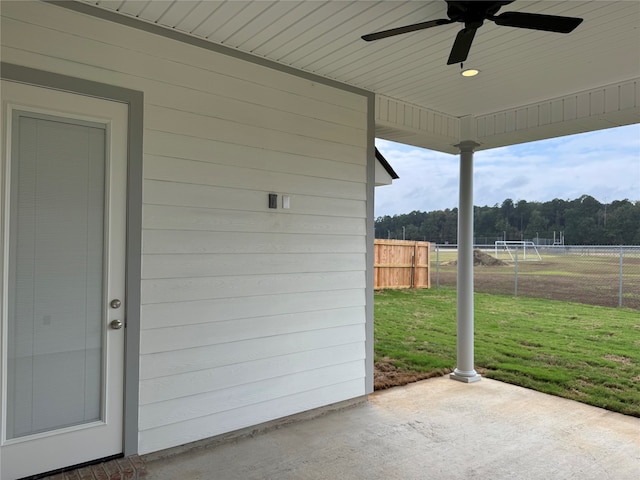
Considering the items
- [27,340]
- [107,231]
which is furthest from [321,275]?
[27,340]

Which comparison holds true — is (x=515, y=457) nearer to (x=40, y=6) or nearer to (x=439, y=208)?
(x=40, y=6)

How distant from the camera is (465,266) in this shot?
4602 mm

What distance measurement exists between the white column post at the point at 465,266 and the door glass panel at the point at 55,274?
3.47 metres

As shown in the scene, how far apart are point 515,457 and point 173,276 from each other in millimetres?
2584

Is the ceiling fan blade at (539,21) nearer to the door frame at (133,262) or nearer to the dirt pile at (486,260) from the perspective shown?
the door frame at (133,262)

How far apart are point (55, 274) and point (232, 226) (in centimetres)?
113

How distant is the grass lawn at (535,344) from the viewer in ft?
14.2

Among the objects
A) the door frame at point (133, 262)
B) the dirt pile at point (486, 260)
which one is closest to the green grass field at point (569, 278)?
the dirt pile at point (486, 260)

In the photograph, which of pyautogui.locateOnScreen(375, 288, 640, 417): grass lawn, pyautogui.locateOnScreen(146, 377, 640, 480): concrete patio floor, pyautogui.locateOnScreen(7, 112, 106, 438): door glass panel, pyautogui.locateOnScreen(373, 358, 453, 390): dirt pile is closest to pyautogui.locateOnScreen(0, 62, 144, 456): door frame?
pyautogui.locateOnScreen(7, 112, 106, 438): door glass panel

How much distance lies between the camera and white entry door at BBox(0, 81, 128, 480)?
7.62 ft

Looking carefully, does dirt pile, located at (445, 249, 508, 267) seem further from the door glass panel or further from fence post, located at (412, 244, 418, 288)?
the door glass panel

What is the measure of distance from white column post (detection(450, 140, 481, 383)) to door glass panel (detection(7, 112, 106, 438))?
3.47 metres

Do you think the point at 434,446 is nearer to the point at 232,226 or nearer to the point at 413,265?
the point at 232,226

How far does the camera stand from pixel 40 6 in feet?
7.63
